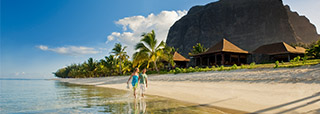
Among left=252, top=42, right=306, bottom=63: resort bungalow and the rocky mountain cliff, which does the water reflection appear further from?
the rocky mountain cliff

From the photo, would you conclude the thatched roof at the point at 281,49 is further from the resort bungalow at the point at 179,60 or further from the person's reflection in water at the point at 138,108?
the person's reflection in water at the point at 138,108

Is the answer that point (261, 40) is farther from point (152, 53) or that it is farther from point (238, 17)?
point (152, 53)

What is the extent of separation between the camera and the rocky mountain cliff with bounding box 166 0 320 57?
8200 cm

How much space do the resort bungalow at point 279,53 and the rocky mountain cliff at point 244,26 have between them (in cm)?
5350

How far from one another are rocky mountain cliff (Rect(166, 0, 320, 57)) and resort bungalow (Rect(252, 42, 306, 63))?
53496mm

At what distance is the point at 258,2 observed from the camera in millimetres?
93688

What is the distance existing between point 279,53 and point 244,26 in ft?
229

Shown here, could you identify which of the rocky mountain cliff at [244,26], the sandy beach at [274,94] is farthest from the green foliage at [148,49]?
the rocky mountain cliff at [244,26]

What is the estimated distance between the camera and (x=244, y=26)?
8919 cm

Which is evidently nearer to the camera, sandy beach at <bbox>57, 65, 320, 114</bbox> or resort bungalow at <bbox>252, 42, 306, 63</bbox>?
sandy beach at <bbox>57, 65, 320, 114</bbox>

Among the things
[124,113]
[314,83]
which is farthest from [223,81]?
[124,113]

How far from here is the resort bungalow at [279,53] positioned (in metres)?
25.3

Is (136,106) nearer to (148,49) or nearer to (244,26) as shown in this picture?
(148,49)

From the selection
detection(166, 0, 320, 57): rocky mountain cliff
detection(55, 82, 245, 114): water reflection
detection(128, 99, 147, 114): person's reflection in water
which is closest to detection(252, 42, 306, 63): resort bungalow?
detection(55, 82, 245, 114): water reflection
